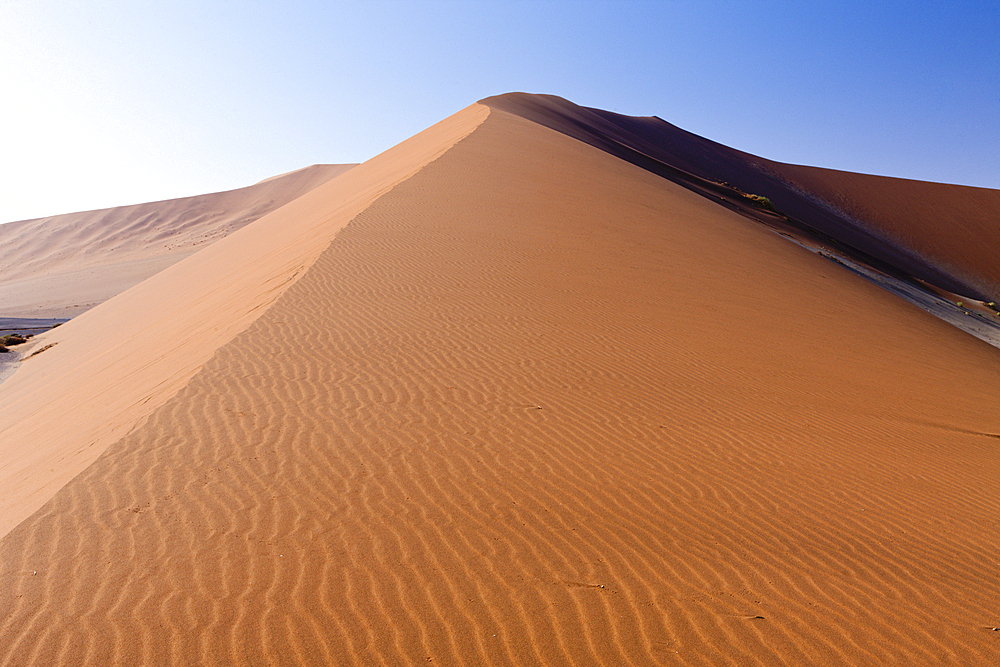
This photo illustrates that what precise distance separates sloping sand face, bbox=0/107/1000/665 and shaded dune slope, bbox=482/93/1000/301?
64.7 ft

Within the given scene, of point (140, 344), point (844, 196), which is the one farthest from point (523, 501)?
point (844, 196)

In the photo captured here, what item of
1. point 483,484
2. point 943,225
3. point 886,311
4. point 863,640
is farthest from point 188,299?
point 943,225

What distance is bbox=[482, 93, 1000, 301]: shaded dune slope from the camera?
31.3 meters

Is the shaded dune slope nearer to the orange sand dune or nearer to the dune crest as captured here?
the dune crest

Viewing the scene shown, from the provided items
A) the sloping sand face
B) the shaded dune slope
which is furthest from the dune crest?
the shaded dune slope

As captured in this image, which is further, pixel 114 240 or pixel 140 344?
pixel 114 240

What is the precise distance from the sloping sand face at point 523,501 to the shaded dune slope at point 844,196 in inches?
777

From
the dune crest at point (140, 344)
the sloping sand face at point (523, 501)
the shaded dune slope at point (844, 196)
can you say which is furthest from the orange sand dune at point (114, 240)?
the sloping sand face at point (523, 501)

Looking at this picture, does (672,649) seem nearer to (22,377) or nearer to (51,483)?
(51,483)

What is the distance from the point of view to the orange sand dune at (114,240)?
40.1 meters

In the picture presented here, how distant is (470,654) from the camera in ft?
10.3

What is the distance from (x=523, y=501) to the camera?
452cm

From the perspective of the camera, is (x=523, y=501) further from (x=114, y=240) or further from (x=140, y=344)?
(x=114, y=240)

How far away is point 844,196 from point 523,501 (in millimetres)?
50304
